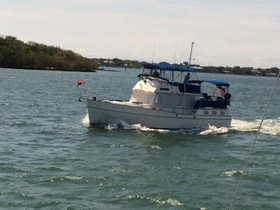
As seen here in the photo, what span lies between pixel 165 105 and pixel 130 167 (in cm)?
1486

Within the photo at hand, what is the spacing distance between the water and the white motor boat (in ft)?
2.82

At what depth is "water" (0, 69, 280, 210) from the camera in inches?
770

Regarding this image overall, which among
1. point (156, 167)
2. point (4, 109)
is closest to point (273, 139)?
point (156, 167)

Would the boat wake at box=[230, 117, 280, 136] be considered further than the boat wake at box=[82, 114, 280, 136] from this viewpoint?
Yes

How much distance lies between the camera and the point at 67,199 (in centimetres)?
1914

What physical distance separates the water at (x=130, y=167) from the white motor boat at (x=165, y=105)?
2.82 feet

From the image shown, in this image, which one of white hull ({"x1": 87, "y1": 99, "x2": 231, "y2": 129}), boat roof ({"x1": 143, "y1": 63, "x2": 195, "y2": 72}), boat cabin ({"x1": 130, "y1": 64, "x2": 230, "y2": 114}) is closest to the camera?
white hull ({"x1": 87, "y1": 99, "x2": 231, "y2": 129})

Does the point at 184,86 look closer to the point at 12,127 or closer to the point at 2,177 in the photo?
the point at 12,127

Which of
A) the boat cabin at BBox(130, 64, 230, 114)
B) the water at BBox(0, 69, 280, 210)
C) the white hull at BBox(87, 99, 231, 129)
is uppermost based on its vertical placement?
the boat cabin at BBox(130, 64, 230, 114)

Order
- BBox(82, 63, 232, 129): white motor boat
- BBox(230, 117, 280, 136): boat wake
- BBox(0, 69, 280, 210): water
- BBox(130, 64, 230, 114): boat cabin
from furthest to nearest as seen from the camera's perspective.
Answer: BBox(230, 117, 280, 136): boat wake, BBox(130, 64, 230, 114): boat cabin, BBox(82, 63, 232, 129): white motor boat, BBox(0, 69, 280, 210): water

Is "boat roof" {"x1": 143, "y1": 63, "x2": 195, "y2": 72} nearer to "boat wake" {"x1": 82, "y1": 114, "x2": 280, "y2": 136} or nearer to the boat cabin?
the boat cabin

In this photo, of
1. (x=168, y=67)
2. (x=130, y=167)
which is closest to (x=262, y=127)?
(x=168, y=67)

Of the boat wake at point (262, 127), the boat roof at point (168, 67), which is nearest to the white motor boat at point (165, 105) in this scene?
the boat roof at point (168, 67)

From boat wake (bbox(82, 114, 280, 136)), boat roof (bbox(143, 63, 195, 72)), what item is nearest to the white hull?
boat wake (bbox(82, 114, 280, 136))
